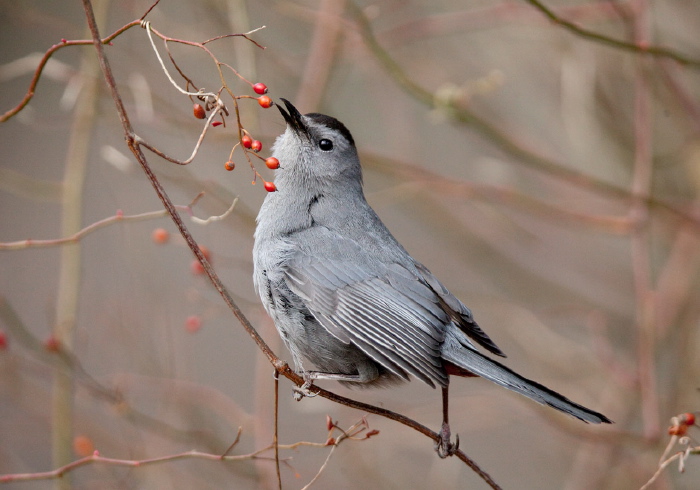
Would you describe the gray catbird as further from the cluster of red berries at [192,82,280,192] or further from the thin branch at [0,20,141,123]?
the thin branch at [0,20,141,123]

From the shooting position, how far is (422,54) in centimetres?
573

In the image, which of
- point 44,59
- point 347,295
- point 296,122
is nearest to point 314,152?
point 296,122

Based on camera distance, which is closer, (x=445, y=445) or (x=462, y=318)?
(x=445, y=445)

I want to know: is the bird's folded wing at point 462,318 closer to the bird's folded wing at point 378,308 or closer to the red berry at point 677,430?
the bird's folded wing at point 378,308

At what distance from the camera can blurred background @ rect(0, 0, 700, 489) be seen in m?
3.94

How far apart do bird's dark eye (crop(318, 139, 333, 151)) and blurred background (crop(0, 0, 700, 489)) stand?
0.48 meters

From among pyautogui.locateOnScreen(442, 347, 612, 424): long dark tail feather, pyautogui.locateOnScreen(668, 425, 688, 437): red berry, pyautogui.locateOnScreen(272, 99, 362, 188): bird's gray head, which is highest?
pyautogui.locateOnScreen(272, 99, 362, 188): bird's gray head

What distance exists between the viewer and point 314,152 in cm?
371

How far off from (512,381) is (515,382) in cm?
1

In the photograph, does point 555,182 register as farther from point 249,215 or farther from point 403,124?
point 249,215

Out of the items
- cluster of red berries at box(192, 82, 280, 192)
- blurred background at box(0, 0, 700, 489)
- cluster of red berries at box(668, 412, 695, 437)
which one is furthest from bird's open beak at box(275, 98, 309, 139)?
cluster of red berries at box(668, 412, 695, 437)

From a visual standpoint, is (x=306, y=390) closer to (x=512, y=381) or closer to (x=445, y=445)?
(x=445, y=445)

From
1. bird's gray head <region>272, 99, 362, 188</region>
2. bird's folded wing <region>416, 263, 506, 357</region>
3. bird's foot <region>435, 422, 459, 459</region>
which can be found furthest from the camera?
bird's gray head <region>272, 99, 362, 188</region>

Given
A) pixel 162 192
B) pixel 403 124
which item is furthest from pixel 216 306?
pixel 403 124
